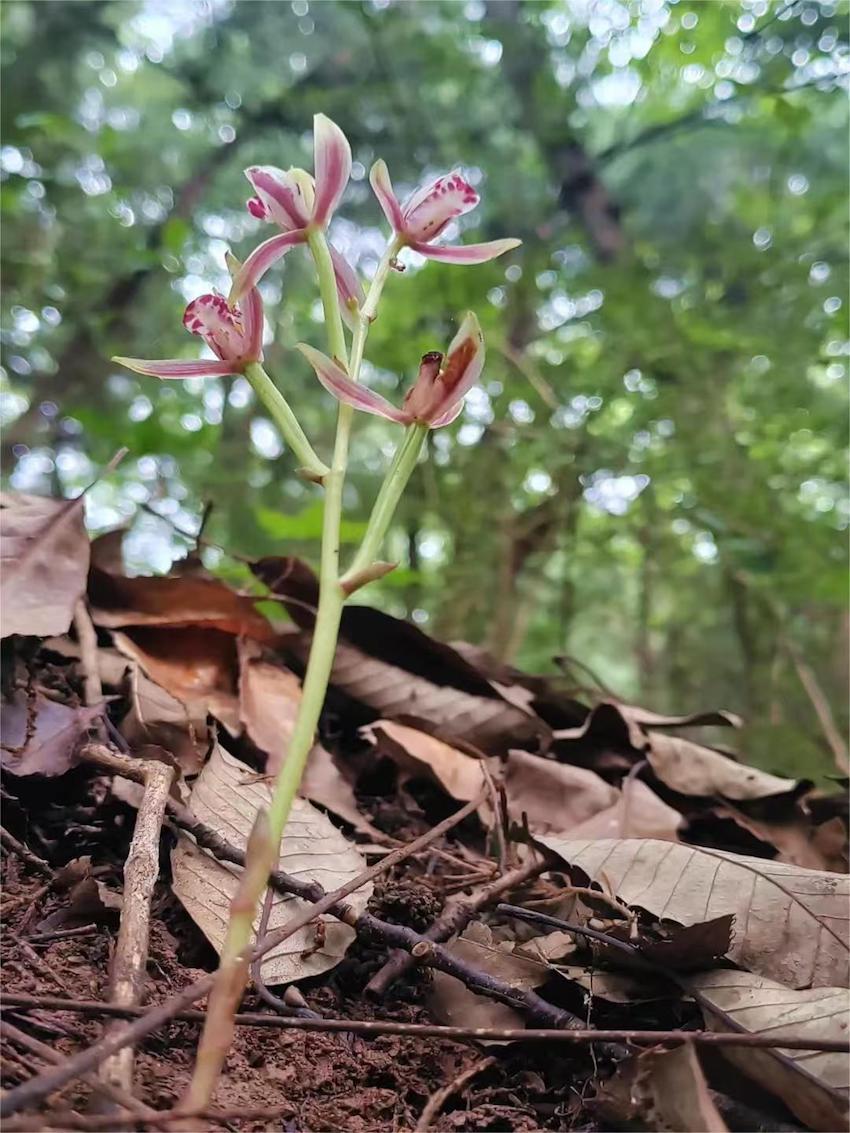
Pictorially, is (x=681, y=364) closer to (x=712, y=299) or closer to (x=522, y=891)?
(x=712, y=299)

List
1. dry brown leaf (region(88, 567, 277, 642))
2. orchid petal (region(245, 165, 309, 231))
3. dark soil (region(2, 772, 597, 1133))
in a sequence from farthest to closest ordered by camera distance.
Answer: dry brown leaf (region(88, 567, 277, 642)), orchid petal (region(245, 165, 309, 231)), dark soil (region(2, 772, 597, 1133))

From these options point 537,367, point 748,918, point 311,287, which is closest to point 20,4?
point 311,287

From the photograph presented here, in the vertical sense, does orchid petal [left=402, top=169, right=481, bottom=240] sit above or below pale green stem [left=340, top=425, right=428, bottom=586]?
above

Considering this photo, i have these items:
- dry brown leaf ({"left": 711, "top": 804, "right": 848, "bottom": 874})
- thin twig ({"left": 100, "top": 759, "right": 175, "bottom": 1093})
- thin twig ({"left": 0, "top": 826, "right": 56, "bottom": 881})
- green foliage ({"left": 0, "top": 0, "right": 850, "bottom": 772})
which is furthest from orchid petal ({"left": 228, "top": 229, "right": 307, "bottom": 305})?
green foliage ({"left": 0, "top": 0, "right": 850, "bottom": 772})

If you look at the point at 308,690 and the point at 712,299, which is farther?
the point at 712,299

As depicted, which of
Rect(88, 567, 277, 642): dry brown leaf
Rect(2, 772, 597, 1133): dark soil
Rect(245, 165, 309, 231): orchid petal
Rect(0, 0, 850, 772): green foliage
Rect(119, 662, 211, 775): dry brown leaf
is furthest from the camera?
Rect(0, 0, 850, 772): green foliage

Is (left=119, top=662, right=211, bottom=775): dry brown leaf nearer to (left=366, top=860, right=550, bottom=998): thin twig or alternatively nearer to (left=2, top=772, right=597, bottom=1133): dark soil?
Answer: (left=2, top=772, right=597, bottom=1133): dark soil

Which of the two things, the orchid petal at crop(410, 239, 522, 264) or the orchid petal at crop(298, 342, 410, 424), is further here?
the orchid petal at crop(410, 239, 522, 264)

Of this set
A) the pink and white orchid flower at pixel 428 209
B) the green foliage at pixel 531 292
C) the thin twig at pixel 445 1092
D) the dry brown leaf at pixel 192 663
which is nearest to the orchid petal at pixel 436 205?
the pink and white orchid flower at pixel 428 209
